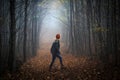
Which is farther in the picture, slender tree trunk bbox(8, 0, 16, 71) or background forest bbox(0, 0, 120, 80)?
background forest bbox(0, 0, 120, 80)

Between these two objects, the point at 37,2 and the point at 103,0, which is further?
the point at 37,2

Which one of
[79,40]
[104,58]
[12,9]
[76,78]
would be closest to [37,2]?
[79,40]

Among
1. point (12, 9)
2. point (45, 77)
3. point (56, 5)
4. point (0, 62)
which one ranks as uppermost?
point (56, 5)

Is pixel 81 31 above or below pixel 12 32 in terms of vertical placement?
above

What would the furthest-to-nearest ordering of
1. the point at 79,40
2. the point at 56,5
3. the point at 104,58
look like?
the point at 56,5, the point at 79,40, the point at 104,58

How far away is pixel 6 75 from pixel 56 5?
1789 centimetres

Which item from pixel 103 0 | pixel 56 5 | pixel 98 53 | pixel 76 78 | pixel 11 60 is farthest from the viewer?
pixel 56 5

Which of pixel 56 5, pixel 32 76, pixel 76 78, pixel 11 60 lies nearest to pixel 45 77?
pixel 32 76

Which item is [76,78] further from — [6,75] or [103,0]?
[103,0]

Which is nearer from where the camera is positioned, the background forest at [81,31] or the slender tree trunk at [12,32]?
the slender tree trunk at [12,32]

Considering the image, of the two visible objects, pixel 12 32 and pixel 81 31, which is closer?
pixel 12 32

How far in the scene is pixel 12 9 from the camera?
8031 mm

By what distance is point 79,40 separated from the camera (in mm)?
15672

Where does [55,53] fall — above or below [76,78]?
above
